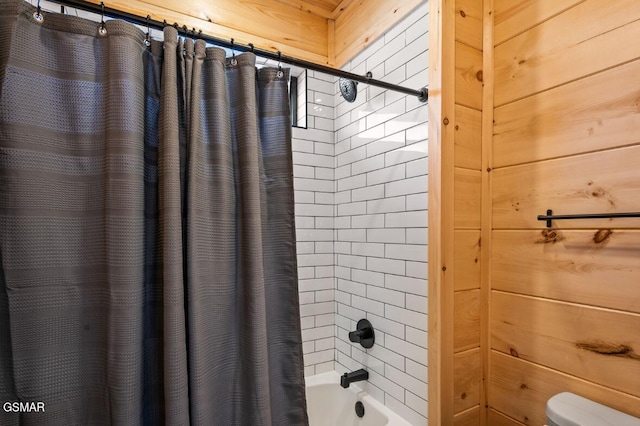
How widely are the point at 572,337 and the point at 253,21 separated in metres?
2.11

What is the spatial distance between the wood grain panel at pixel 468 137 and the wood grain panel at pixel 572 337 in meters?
0.56

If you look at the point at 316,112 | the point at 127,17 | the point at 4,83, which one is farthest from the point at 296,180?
the point at 4,83

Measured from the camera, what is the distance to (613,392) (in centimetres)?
97

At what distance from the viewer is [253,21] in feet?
6.09

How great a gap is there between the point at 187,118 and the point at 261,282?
0.57 meters

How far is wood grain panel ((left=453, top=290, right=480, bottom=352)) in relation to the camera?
131 centimetres

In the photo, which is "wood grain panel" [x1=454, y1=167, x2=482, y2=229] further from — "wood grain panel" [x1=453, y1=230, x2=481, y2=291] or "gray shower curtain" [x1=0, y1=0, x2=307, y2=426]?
"gray shower curtain" [x1=0, y1=0, x2=307, y2=426]

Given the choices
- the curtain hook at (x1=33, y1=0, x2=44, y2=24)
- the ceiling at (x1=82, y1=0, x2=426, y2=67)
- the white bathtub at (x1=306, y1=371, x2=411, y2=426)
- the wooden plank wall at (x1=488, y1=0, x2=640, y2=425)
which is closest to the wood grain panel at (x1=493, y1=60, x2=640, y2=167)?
the wooden plank wall at (x1=488, y1=0, x2=640, y2=425)

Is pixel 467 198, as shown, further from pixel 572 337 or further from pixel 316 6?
pixel 316 6

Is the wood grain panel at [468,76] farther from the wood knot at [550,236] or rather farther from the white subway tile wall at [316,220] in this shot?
the white subway tile wall at [316,220]

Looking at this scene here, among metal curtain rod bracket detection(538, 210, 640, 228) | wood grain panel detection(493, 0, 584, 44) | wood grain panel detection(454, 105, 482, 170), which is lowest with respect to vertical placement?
metal curtain rod bracket detection(538, 210, 640, 228)

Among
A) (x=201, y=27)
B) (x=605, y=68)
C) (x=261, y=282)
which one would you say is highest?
(x=201, y=27)

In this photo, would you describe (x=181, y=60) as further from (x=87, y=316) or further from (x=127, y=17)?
(x=87, y=316)

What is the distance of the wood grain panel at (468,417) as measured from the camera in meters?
1.29
